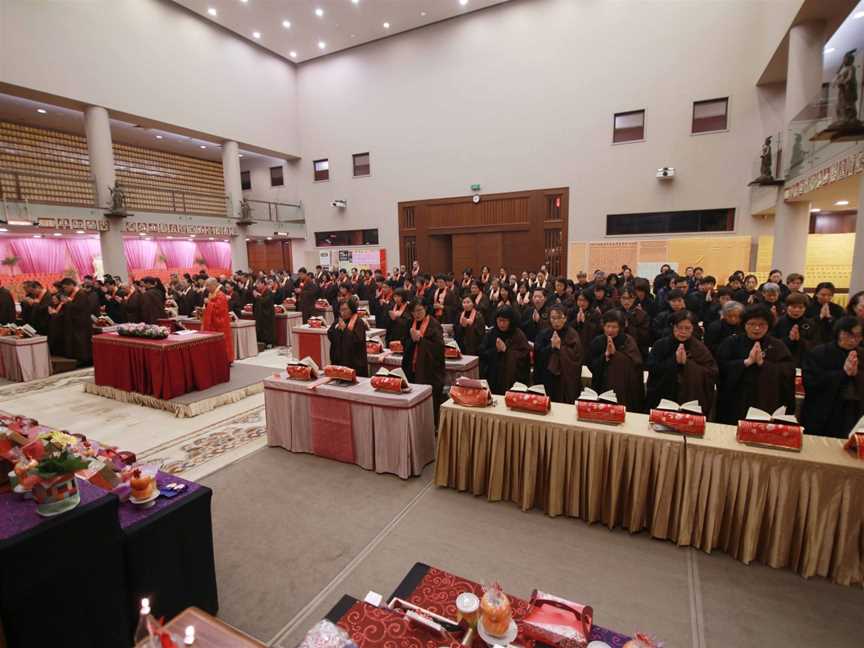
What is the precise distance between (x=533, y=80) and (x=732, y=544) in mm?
15835

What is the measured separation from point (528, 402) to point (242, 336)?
7791 mm

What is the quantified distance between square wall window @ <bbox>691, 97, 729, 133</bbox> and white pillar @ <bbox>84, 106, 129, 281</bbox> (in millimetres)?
17964

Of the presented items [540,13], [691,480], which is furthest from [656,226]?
[691,480]

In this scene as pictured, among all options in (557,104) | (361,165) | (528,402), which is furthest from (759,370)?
(361,165)

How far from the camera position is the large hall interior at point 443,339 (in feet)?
8.40

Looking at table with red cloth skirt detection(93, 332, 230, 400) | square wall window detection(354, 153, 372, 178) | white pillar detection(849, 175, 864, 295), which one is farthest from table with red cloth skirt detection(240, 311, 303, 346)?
white pillar detection(849, 175, 864, 295)

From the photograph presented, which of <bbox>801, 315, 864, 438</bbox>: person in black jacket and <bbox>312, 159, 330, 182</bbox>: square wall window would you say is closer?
<bbox>801, 315, 864, 438</bbox>: person in black jacket

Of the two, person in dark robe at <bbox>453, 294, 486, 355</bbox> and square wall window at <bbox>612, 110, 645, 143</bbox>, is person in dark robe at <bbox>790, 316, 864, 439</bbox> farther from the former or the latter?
square wall window at <bbox>612, 110, 645, 143</bbox>

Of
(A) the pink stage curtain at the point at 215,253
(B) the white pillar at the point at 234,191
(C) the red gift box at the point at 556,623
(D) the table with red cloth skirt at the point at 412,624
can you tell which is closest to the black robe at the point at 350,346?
(D) the table with red cloth skirt at the point at 412,624

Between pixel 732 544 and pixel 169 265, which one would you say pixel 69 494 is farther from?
pixel 169 265

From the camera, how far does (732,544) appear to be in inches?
125

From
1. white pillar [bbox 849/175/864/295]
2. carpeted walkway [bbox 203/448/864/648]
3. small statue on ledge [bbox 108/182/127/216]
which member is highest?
small statue on ledge [bbox 108/182/127/216]

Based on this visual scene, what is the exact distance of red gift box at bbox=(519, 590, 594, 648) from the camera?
5.46 feet

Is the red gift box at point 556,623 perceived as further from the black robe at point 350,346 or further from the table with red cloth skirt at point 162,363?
the table with red cloth skirt at point 162,363
